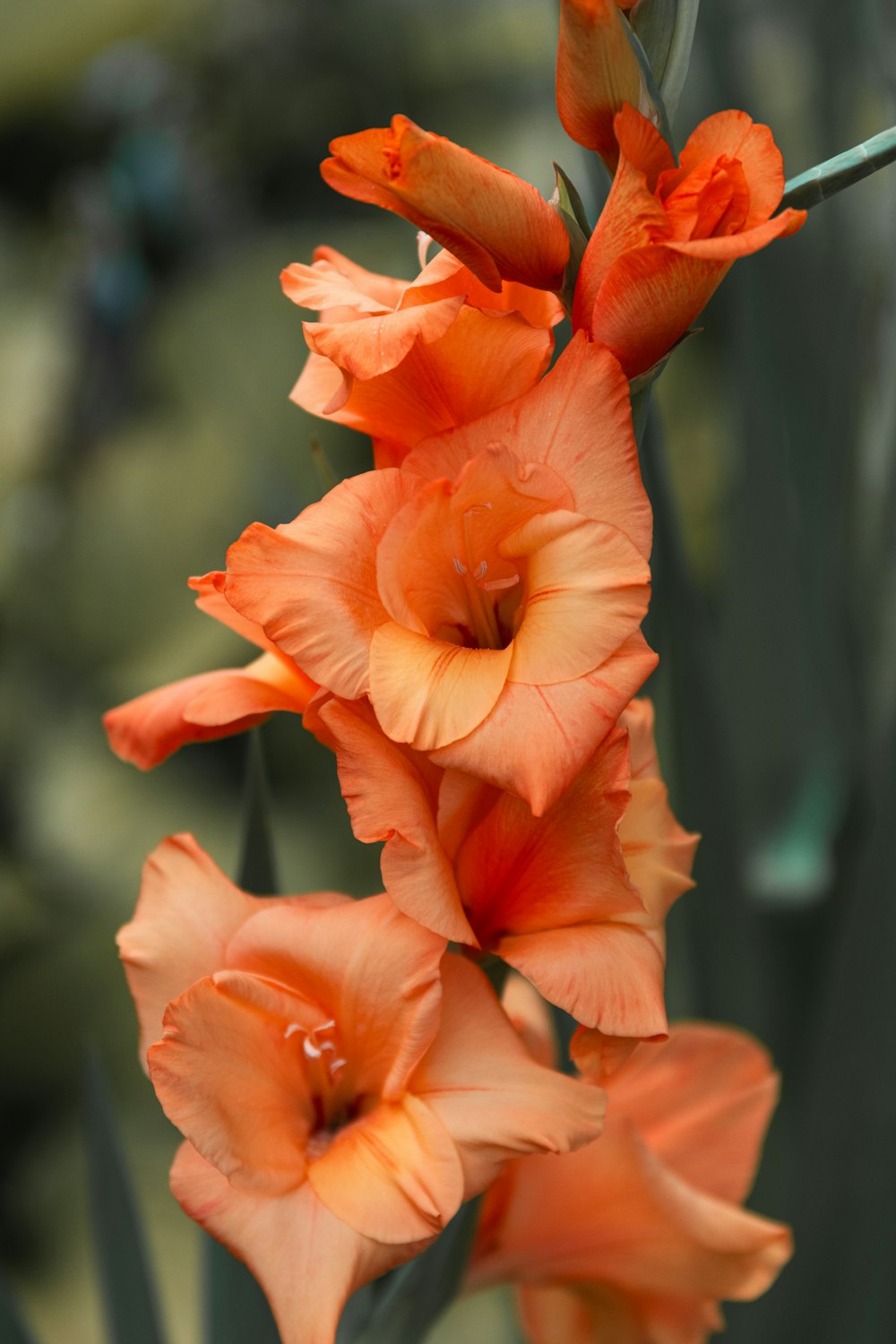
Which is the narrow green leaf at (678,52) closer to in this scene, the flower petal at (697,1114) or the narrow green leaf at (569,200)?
the narrow green leaf at (569,200)

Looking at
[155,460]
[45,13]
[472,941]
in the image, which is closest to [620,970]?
[472,941]

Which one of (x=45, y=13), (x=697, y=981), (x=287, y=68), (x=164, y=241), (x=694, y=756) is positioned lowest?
(x=697, y=981)

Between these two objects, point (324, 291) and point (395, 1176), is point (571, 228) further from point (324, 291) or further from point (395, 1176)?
point (395, 1176)

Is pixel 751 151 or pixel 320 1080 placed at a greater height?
pixel 751 151

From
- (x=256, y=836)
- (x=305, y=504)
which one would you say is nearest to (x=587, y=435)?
(x=256, y=836)

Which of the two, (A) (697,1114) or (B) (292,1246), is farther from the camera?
(A) (697,1114)

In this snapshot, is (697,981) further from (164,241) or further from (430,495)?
(164,241)
